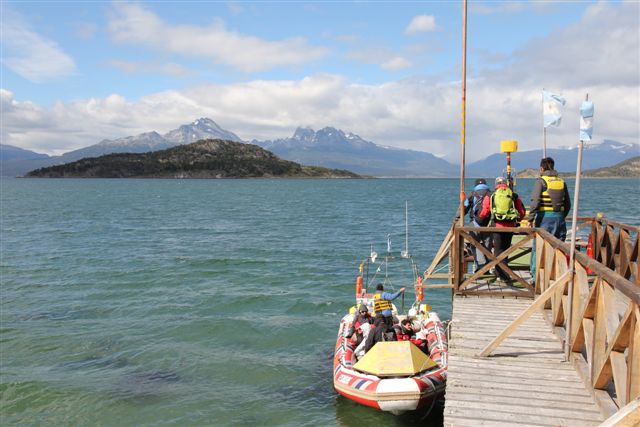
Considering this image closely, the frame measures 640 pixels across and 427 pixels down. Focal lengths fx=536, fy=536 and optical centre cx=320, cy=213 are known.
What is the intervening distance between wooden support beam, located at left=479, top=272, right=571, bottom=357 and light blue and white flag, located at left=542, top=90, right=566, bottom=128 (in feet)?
7.94

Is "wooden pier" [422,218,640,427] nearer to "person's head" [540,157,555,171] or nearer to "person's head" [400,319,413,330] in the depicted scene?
"person's head" [540,157,555,171]

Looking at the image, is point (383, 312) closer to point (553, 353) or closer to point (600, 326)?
point (553, 353)

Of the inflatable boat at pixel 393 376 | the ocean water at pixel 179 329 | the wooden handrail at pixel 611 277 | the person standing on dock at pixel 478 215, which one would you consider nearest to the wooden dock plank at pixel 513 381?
the inflatable boat at pixel 393 376

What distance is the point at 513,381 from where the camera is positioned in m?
7.79

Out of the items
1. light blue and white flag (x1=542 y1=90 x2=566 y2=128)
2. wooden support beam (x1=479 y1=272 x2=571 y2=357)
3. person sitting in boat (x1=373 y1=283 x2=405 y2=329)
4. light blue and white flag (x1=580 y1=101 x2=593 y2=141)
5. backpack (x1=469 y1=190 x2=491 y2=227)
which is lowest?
person sitting in boat (x1=373 y1=283 x2=405 y2=329)

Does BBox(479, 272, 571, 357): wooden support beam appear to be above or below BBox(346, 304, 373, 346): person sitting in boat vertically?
above

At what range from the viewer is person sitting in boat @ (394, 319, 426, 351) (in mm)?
13065

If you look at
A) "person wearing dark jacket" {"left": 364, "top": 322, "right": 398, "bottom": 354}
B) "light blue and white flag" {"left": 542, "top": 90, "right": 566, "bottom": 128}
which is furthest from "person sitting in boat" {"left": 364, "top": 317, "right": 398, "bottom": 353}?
"light blue and white flag" {"left": 542, "top": 90, "right": 566, "bottom": 128}

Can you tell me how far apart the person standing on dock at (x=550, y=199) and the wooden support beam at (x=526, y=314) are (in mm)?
3617

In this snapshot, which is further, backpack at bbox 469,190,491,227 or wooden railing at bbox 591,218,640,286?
backpack at bbox 469,190,491,227

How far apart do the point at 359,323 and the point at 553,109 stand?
24.5 ft

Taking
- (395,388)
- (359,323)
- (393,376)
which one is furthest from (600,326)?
(359,323)

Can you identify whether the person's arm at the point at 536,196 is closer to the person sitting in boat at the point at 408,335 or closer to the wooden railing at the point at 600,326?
the wooden railing at the point at 600,326

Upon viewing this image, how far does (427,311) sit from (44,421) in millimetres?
10069
